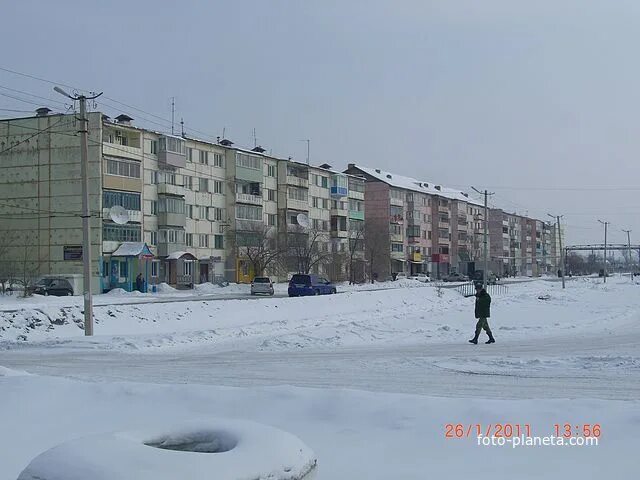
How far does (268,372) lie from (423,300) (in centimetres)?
3490

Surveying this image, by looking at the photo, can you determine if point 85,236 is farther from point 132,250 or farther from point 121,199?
point 121,199

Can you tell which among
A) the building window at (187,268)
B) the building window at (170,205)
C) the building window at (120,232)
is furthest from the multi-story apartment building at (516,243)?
the building window at (120,232)

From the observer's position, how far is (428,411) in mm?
9141

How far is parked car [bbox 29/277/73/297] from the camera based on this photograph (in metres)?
56.4

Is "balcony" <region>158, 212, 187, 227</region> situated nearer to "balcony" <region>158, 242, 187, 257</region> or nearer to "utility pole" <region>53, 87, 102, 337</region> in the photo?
"balcony" <region>158, 242, 187, 257</region>

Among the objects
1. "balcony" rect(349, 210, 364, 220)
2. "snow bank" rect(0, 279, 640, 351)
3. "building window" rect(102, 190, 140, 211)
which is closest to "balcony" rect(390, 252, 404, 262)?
"balcony" rect(349, 210, 364, 220)

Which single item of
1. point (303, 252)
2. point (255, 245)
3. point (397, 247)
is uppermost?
point (397, 247)

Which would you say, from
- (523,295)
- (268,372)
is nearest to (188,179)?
(523,295)

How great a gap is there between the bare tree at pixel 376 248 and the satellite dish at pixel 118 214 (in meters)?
40.2

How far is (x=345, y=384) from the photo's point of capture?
1367cm

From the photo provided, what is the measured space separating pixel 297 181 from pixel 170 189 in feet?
79.1

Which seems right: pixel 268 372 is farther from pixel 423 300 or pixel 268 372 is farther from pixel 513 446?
pixel 423 300

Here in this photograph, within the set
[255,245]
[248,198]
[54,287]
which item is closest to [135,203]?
[54,287]

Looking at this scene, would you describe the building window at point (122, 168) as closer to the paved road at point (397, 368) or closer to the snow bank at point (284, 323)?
the snow bank at point (284, 323)
